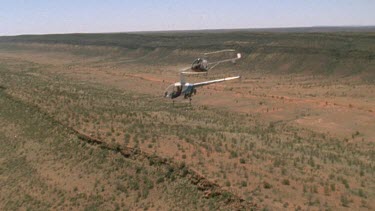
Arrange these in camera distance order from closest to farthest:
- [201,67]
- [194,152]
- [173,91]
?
[194,152], [173,91], [201,67]

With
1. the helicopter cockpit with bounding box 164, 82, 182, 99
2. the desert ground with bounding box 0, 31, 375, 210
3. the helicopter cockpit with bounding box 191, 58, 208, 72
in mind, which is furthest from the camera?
the helicopter cockpit with bounding box 191, 58, 208, 72

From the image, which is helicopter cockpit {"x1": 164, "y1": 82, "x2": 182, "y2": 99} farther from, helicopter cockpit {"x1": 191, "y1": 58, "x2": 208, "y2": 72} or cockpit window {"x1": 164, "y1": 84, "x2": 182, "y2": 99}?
helicopter cockpit {"x1": 191, "y1": 58, "x2": 208, "y2": 72}

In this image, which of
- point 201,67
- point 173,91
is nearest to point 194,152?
point 173,91

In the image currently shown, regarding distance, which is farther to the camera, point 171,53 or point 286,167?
point 171,53

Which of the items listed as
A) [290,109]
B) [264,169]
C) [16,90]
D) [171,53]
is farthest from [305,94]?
[171,53]

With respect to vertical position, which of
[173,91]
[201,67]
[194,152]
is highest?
[201,67]

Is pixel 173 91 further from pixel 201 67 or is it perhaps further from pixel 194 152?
pixel 194 152

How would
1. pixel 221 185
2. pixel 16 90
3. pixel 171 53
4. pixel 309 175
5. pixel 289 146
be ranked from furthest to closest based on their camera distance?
pixel 171 53 < pixel 16 90 < pixel 289 146 < pixel 309 175 < pixel 221 185

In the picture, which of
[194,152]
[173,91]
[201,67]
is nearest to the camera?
[194,152]

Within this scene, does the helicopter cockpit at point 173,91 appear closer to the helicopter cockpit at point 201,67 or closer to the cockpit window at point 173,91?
the cockpit window at point 173,91

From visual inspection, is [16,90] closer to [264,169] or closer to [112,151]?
[112,151]

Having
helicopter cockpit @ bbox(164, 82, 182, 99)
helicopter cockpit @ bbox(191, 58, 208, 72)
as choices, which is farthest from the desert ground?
helicopter cockpit @ bbox(191, 58, 208, 72)
